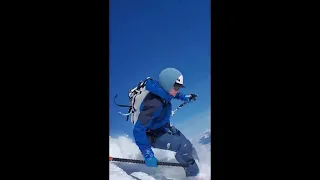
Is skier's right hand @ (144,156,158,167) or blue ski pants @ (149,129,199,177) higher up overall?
blue ski pants @ (149,129,199,177)

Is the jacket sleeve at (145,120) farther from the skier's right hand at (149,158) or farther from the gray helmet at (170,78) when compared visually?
the gray helmet at (170,78)

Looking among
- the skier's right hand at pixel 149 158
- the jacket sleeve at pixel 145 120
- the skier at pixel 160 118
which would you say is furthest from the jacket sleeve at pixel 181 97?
the skier's right hand at pixel 149 158

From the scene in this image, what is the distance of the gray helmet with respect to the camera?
1.85 m

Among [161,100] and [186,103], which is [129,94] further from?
[186,103]

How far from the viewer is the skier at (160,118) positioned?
1.87 m

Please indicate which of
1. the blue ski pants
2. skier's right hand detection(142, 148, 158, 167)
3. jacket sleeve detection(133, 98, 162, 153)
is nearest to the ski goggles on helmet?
jacket sleeve detection(133, 98, 162, 153)

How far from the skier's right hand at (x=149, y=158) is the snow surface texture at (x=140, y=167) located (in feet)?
0.08

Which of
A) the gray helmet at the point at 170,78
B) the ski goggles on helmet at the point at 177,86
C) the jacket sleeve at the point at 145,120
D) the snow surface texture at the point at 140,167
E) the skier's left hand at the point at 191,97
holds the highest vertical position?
the gray helmet at the point at 170,78

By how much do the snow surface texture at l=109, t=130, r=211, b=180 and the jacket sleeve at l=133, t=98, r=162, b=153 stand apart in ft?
0.14

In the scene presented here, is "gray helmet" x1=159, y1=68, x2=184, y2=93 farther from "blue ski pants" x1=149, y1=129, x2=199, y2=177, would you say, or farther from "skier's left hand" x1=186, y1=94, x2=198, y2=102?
"blue ski pants" x1=149, y1=129, x2=199, y2=177

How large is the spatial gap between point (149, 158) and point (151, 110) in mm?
297

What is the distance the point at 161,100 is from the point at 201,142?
13.9 inches

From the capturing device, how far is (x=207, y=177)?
6.01 feet

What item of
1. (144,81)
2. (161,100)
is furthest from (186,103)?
(144,81)
